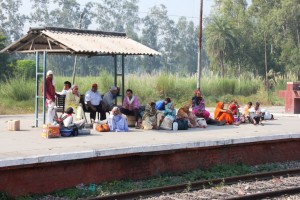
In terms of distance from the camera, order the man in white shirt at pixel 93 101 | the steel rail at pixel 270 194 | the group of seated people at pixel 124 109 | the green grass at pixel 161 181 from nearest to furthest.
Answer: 1. the steel rail at pixel 270 194
2. the green grass at pixel 161 181
3. the group of seated people at pixel 124 109
4. the man in white shirt at pixel 93 101

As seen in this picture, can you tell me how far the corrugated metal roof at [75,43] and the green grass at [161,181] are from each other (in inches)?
144

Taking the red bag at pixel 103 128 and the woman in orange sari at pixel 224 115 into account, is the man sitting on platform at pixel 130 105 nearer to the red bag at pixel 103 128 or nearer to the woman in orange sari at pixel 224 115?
the red bag at pixel 103 128

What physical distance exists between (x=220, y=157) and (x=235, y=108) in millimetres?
4972

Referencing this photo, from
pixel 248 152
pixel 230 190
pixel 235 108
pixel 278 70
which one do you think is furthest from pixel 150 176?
pixel 278 70

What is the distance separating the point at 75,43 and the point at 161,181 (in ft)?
14.3

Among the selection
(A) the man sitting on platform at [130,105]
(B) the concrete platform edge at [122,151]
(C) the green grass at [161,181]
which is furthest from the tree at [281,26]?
(C) the green grass at [161,181]

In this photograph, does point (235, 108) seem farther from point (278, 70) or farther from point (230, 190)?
point (278, 70)

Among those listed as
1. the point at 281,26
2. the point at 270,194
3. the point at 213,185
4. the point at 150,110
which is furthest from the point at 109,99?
the point at 281,26

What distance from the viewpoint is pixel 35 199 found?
34.0ft

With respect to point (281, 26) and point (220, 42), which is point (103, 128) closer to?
point (220, 42)

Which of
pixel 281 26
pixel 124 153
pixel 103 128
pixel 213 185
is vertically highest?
pixel 281 26

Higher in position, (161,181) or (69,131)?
(69,131)

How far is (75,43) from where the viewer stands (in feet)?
48.7

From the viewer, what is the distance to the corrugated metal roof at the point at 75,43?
14.7 metres
